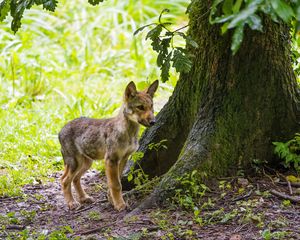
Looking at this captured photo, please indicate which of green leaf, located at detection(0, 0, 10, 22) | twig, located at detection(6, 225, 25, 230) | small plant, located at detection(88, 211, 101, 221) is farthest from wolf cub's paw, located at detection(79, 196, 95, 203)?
green leaf, located at detection(0, 0, 10, 22)

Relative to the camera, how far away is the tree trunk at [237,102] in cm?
600

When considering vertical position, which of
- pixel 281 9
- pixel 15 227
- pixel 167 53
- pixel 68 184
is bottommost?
pixel 15 227

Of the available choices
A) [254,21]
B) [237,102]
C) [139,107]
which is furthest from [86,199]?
[254,21]

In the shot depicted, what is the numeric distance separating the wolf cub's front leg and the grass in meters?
1.40

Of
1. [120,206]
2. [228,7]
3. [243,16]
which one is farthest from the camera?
[120,206]

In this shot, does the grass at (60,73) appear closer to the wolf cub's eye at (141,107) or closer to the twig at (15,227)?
the twig at (15,227)

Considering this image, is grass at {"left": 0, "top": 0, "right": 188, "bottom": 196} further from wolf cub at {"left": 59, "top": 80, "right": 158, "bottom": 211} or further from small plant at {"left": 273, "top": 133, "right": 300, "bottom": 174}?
small plant at {"left": 273, "top": 133, "right": 300, "bottom": 174}

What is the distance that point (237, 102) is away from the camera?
20.0 ft

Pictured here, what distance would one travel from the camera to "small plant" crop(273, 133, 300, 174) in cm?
603

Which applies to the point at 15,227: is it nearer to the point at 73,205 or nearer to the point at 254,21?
the point at 73,205

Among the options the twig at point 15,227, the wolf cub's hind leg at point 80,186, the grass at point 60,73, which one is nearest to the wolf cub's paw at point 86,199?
the wolf cub's hind leg at point 80,186

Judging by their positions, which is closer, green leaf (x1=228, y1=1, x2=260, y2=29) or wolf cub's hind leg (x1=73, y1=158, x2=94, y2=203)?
green leaf (x1=228, y1=1, x2=260, y2=29)

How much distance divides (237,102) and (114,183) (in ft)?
5.04

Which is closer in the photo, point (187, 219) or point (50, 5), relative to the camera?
point (50, 5)
